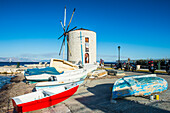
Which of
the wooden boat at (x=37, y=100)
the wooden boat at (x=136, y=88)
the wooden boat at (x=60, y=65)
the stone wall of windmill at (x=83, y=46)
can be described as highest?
the stone wall of windmill at (x=83, y=46)

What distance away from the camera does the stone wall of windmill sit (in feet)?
102

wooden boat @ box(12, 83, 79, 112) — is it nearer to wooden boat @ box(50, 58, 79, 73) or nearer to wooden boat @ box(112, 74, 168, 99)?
wooden boat @ box(112, 74, 168, 99)

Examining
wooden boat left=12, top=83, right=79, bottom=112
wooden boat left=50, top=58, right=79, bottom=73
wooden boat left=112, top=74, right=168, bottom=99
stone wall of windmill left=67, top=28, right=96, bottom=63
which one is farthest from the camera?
stone wall of windmill left=67, top=28, right=96, bottom=63

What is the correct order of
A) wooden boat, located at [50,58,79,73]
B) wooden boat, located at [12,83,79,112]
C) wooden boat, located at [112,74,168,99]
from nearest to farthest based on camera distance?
wooden boat, located at [12,83,79,112] → wooden boat, located at [112,74,168,99] → wooden boat, located at [50,58,79,73]

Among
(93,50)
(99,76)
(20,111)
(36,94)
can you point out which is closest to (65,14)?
(93,50)

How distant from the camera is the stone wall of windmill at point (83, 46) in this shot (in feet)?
102

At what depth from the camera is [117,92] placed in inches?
253

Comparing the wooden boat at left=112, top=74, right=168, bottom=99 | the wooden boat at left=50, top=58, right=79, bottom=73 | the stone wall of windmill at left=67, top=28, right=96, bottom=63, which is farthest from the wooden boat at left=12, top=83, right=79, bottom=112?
the stone wall of windmill at left=67, top=28, right=96, bottom=63

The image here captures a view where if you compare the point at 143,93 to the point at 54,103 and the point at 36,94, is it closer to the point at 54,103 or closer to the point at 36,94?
the point at 54,103

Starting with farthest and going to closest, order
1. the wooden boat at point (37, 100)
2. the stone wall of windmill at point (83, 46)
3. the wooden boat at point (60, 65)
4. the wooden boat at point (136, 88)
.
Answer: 1. the stone wall of windmill at point (83, 46)
2. the wooden boat at point (60, 65)
3. the wooden boat at point (136, 88)
4. the wooden boat at point (37, 100)

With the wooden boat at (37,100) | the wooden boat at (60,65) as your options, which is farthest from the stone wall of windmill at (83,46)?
the wooden boat at (37,100)

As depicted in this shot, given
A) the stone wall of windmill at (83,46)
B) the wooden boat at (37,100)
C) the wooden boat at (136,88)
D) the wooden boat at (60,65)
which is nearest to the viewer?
the wooden boat at (37,100)

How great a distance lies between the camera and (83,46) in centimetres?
3133

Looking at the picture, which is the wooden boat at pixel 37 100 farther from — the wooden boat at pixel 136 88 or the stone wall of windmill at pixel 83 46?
the stone wall of windmill at pixel 83 46
